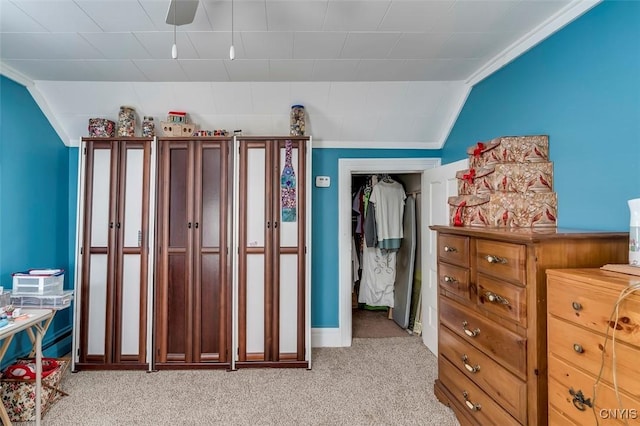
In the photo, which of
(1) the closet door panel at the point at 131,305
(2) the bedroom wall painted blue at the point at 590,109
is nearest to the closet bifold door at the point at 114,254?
(1) the closet door panel at the point at 131,305

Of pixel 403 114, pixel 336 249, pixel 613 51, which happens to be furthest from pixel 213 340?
pixel 613 51

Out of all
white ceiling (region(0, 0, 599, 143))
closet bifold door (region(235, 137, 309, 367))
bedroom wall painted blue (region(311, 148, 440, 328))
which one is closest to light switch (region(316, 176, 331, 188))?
bedroom wall painted blue (region(311, 148, 440, 328))

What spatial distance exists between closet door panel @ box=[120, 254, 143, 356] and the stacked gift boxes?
2755mm

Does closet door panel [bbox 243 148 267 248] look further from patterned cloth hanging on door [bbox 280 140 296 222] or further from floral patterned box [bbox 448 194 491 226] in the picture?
floral patterned box [bbox 448 194 491 226]

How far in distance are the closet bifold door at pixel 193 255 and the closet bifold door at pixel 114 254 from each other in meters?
0.16

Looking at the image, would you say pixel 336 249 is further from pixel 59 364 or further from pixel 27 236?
pixel 27 236

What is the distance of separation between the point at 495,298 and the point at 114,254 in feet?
9.48

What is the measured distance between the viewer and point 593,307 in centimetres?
104

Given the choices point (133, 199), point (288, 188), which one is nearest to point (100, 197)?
point (133, 199)

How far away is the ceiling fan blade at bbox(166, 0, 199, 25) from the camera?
1324 millimetres

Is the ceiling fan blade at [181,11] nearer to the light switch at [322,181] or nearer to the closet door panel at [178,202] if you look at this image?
the closet door panel at [178,202]

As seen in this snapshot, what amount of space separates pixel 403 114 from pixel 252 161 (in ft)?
4.99

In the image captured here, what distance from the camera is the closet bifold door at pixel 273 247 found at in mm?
2602

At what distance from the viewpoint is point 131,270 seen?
2.60 metres
